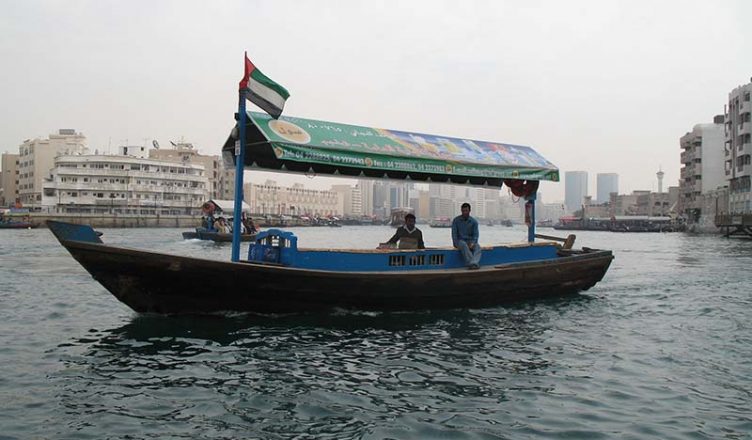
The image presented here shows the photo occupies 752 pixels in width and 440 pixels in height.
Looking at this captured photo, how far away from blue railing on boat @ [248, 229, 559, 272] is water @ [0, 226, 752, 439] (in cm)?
96

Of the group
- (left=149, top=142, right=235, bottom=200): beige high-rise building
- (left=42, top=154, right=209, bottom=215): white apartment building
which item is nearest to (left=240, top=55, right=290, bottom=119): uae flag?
(left=42, top=154, right=209, bottom=215): white apartment building

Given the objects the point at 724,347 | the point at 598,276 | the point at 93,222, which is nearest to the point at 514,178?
the point at 598,276

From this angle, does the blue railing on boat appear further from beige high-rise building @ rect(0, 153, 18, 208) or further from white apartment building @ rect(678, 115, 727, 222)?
beige high-rise building @ rect(0, 153, 18, 208)

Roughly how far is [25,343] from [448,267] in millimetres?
7748

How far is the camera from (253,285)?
9414 millimetres

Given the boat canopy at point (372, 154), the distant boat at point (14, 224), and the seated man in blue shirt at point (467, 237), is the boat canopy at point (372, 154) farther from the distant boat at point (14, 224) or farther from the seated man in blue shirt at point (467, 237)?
the distant boat at point (14, 224)

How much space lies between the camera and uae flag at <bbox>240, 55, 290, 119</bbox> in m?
9.55

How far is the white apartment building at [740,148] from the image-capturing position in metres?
59.1

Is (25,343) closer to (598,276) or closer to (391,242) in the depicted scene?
(391,242)

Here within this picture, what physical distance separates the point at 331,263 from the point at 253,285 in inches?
62.8

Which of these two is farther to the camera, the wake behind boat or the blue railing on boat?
the blue railing on boat

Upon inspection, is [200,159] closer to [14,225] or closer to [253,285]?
[14,225]

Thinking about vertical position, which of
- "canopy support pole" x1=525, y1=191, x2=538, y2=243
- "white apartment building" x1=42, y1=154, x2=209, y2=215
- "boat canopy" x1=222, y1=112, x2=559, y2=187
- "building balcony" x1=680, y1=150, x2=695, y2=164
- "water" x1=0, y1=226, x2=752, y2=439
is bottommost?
Result: "water" x1=0, y1=226, x2=752, y2=439

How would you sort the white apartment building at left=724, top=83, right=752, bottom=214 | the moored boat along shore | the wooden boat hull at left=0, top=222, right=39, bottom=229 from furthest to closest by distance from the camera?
the moored boat along shore → the wooden boat hull at left=0, top=222, right=39, bottom=229 → the white apartment building at left=724, top=83, right=752, bottom=214
